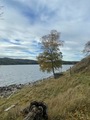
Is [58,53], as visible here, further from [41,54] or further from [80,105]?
[80,105]

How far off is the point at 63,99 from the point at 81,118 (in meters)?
1.77

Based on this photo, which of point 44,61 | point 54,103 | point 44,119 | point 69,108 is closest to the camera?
point 44,119

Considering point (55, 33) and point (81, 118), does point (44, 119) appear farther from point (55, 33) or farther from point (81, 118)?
point (55, 33)

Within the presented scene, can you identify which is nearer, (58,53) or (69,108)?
(69,108)

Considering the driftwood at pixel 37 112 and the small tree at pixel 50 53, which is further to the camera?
the small tree at pixel 50 53

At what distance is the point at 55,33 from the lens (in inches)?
1858

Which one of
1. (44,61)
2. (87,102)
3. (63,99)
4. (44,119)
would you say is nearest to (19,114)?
(44,119)

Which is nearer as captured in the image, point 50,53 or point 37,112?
point 37,112

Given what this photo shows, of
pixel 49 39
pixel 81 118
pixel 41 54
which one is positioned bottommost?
pixel 81 118

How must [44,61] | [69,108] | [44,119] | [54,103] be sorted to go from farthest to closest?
[44,61]
[54,103]
[69,108]
[44,119]

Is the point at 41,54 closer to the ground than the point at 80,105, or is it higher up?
higher up

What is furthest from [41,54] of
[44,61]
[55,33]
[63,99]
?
[63,99]

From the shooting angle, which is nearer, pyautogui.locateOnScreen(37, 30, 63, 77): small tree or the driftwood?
the driftwood

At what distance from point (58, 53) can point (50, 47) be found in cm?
205
